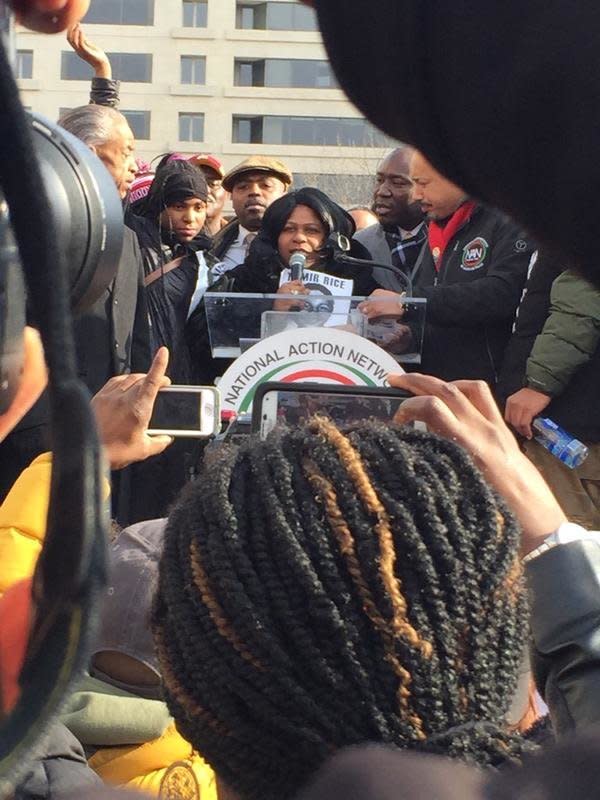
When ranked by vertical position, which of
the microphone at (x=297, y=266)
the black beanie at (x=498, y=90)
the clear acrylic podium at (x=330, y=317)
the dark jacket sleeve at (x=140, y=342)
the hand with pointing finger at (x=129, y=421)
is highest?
the black beanie at (x=498, y=90)

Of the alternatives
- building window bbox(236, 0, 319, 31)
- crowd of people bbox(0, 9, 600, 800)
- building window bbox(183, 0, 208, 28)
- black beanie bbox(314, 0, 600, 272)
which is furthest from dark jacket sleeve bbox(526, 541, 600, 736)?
building window bbox(183, 0, 208, 28)

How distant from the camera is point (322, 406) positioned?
2.77 m

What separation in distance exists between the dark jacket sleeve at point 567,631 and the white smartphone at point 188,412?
3.25ft

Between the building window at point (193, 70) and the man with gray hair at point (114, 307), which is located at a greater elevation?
the man with gray hair at point (114, 307)

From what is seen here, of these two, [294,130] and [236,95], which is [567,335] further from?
A: [236,95]

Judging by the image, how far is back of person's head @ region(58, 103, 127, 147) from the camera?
4.30 metres

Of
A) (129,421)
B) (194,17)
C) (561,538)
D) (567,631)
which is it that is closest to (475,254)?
(129,421)

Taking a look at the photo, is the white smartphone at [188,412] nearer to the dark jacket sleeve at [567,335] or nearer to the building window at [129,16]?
the dark jacket sleeve at [567,335]

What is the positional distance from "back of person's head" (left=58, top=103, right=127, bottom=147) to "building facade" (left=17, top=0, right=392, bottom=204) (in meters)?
24.5

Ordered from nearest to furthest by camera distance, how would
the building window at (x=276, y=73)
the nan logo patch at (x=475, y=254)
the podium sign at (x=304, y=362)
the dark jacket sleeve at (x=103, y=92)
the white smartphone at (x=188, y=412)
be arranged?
the white smartphone at (x=188, y=412), the podium sign at (x=304, y=362), the nan logo patch at (x=475, y=254), the dark jacket sleeve at (x=103, y=92), the building window at (x=276, y=73)

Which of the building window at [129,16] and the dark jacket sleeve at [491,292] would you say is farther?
the building window at [129,16]

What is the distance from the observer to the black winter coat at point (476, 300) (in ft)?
13.6

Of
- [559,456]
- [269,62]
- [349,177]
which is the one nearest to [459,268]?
[559,456]

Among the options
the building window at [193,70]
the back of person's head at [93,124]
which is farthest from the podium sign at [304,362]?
the building window at [193,70]
